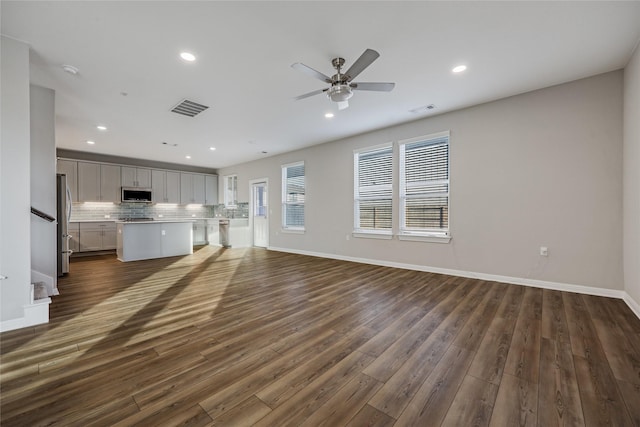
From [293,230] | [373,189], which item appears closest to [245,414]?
[373,189]

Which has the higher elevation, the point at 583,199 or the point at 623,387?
the point at 583,199

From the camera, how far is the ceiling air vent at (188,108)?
4053mm

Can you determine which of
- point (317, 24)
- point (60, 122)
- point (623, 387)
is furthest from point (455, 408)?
point (60, 122)

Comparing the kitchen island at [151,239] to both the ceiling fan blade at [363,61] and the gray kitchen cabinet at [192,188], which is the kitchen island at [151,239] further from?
the ceiling fan blade at [363,61]

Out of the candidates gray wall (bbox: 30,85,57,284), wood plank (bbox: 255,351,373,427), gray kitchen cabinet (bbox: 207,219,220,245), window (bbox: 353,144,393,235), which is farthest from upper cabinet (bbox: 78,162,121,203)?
wood plank (bbox: 255,351,373,427)

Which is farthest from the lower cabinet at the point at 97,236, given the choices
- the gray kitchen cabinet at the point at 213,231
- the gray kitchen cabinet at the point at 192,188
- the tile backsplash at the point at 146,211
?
the gray kitchen cabinet at the point at 213,231

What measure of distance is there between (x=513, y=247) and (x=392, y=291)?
6.62ft

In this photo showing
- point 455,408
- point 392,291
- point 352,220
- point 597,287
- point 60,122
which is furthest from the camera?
point 352,220

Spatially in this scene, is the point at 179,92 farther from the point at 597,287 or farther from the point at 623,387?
the point at 597,287

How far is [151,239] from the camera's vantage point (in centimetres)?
615

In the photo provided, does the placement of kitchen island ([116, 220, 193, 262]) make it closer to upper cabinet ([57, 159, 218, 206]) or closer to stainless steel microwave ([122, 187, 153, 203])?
stainless steel microwave ([122, 187, 153, 203])

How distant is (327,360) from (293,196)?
222 inches

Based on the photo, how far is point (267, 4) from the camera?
7.00 ft

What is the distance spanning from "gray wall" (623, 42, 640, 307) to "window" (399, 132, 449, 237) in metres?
2.01
